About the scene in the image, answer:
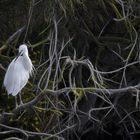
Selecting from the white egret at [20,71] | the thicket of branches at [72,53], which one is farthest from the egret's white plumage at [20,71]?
the thicket of branches at [72,53]

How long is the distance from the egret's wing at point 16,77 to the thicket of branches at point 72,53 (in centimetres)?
18

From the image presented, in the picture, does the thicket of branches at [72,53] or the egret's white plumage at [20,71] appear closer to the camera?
the egret's white plumage at [20,71]

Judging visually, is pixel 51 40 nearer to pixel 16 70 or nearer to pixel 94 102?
pixel 16 70

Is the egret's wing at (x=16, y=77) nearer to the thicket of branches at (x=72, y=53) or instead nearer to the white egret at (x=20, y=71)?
the white egret at (x=20, y=71)

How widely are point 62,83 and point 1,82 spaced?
0.52m

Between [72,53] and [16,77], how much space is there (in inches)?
32.4

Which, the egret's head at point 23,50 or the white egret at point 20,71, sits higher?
the egret's head at point 23,50

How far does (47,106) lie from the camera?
15.5ft

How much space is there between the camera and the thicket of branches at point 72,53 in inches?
188

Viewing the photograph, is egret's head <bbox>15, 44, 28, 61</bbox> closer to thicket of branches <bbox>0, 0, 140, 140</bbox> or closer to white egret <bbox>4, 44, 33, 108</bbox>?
white egret <bbox>4, 44, 33, 108</bbox>

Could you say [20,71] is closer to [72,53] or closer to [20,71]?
[20,71]

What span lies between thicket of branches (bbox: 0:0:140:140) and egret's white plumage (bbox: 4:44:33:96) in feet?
0.52

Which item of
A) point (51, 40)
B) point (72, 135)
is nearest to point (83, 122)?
point (72, 135)

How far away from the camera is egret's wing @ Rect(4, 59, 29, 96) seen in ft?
14.5
